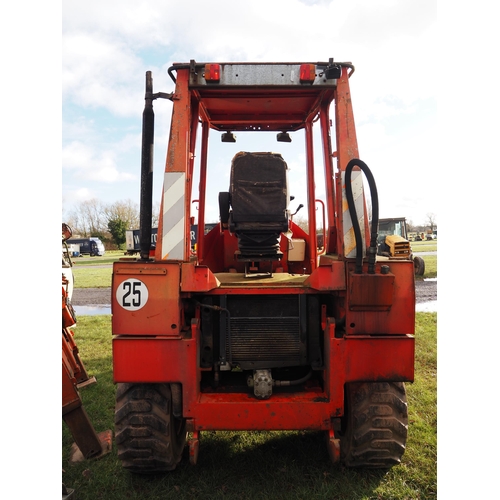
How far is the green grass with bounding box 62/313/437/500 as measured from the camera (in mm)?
2906

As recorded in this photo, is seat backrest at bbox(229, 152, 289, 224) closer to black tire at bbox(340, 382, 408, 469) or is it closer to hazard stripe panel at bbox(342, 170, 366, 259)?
hazard stripe panel at bbox(342, 170, 366, 259)

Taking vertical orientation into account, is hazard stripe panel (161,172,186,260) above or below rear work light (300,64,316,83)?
below

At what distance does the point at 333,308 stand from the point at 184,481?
1.78 m

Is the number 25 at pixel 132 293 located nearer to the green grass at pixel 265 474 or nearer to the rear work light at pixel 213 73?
the green grass at pixel 265 474

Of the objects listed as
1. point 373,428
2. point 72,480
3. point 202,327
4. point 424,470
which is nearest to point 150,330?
point 202,327

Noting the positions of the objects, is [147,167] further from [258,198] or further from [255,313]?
[255,313]

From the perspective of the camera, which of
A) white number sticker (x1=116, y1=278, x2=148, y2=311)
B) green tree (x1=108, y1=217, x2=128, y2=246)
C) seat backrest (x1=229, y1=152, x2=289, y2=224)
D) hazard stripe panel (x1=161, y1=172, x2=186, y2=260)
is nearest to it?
white number sticker (x1=116, y1=278, x2=148, y2=311)

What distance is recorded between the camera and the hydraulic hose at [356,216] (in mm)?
2641

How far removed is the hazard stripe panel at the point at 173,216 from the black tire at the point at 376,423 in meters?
1.69

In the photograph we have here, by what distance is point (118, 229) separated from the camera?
48.9 m

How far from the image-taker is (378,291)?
273cm

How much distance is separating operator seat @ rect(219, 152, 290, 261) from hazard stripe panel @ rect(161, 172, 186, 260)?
623 mm

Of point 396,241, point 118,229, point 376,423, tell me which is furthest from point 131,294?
point 118,229

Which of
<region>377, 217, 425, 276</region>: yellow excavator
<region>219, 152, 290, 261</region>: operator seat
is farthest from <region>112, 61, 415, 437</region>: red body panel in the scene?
<region>377, 217, 425, 276</region>: yellow excavator
